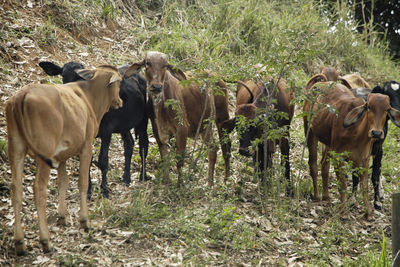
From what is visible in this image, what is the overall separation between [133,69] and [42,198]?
2.51 metres

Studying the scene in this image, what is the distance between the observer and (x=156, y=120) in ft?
22.7

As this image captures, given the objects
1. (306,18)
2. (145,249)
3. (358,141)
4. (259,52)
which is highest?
(306,18)

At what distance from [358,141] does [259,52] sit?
5.00 meters

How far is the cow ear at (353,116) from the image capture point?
6758 millimetres

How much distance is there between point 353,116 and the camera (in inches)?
266

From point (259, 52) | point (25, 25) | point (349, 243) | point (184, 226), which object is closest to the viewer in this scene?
point (184, 226)

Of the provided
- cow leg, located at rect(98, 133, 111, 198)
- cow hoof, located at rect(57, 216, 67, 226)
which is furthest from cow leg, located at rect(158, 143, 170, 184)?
cow hoof, located at rect(57, 216, 67, 226)

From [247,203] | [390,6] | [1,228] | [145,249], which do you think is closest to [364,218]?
[247,203]

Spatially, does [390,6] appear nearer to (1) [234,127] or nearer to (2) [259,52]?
(2) [259,52]

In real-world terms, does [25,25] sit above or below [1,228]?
above

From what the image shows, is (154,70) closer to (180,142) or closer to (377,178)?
(180,142)

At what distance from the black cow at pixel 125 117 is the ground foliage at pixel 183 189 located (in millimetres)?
349

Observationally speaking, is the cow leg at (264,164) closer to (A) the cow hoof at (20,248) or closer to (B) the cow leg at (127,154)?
(B) the cow leg at (127,154)

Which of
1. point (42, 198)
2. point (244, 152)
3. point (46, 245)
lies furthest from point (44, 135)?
point (244, 152)
